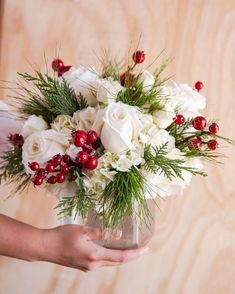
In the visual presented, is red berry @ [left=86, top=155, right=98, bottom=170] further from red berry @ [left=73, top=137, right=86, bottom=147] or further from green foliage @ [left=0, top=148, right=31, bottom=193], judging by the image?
green foliage @ [left=0, top=148, right=31, bottom=193]

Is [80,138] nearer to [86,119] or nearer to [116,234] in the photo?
[86,119]

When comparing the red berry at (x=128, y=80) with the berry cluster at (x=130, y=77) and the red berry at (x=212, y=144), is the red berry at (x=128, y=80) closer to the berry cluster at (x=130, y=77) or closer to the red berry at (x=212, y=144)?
the berry cluster at (x=130, y=77)

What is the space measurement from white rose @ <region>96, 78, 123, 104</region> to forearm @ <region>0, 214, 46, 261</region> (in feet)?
0.81

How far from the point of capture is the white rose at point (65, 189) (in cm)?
73

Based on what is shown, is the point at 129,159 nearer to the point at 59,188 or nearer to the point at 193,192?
the point at 59,188

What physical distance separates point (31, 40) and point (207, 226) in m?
0.67

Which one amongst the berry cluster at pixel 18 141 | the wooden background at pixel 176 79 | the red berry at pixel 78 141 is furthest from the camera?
the wooden background at pixel 176 79

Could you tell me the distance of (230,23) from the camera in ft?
4.21

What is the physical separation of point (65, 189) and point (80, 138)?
0.40 feet

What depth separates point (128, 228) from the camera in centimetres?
79

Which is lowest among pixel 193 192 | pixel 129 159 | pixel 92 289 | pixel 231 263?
pixel 92 289

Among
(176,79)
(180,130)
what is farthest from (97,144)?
(176,79)

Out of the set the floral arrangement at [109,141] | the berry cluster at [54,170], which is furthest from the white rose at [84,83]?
the berry cluster at [54,170]

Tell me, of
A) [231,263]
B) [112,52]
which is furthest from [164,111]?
[231,263]
